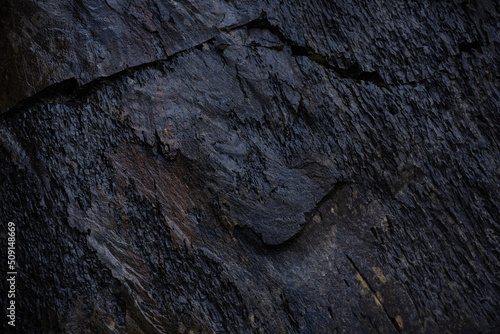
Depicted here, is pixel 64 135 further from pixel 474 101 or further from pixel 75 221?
Result: pixel 474 101

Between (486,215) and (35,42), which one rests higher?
(486,215)

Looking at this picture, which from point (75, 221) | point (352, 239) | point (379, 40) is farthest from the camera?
point (379, 40)

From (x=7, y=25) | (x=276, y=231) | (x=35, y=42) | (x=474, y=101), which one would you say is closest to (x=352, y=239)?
(x=276, y=231)

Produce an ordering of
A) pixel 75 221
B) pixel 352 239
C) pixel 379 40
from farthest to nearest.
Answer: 1. pixel 379 40
2. pixel 352 239
3. pixel 75 221

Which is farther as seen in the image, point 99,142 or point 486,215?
point 486,215

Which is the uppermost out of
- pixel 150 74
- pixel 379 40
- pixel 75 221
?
pixel 379 40

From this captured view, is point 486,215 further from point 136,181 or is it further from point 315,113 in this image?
point 136,181
